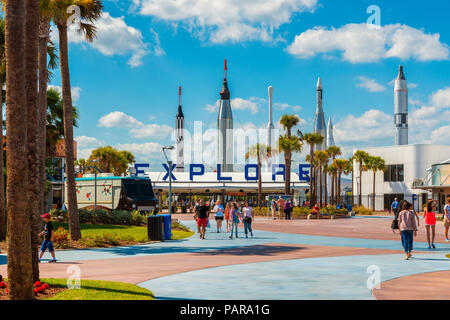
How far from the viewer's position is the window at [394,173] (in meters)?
78.6

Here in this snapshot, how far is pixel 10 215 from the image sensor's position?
8094mm

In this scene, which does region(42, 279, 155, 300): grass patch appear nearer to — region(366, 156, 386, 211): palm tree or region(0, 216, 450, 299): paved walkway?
region(0, 216, 450, 299): paved walkway

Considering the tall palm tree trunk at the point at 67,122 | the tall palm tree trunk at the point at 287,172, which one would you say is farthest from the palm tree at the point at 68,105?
the tall palm tree trunk at the point at 287,172

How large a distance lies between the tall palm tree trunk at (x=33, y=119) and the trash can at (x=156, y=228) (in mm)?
11902

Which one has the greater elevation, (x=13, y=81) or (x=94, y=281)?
(x=13, y=81)

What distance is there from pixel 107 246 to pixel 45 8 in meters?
9.03

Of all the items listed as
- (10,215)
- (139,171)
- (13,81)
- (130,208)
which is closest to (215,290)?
(10,215)

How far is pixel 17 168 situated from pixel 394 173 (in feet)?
253

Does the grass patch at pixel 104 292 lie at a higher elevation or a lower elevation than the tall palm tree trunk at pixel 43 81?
lower

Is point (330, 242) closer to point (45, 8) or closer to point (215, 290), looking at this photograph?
point (215, 290)

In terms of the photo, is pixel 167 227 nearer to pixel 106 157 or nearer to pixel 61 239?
pixel 61 239

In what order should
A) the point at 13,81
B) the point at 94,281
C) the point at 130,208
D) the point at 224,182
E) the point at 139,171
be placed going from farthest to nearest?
the point at 139,171
the point at 224,182
the point at 130,208
the point at 94,281
the point at 13,81

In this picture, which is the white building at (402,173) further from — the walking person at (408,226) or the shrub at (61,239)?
the shrub at (61,239)

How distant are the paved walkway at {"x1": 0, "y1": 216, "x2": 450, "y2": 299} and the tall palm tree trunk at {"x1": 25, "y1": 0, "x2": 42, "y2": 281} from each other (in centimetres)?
202
